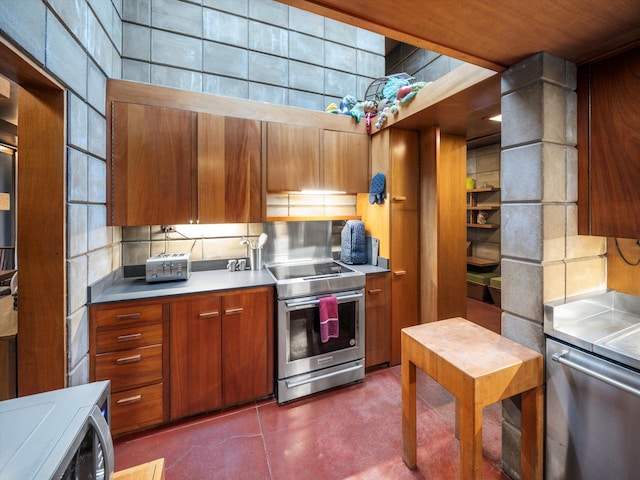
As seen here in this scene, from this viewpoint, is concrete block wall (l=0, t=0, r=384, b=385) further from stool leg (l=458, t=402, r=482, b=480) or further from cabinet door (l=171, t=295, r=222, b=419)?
stool leg (l=458, t=402, r=482, b=480)

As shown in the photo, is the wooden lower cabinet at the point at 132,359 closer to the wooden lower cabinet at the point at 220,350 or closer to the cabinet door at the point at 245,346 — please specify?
the wooden lower cabinet at the point at 220,350

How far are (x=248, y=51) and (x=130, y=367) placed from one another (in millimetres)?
3008

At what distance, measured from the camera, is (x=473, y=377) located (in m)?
1.12

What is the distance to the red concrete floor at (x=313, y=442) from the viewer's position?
158cm

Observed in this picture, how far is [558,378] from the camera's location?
4.26ft

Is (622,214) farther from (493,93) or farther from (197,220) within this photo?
(197,220)

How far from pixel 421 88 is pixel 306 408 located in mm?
2609

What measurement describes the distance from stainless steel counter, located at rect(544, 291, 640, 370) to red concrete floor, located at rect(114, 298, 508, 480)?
3.02 ft

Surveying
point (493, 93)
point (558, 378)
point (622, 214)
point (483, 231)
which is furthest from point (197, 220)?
point (483, 231)

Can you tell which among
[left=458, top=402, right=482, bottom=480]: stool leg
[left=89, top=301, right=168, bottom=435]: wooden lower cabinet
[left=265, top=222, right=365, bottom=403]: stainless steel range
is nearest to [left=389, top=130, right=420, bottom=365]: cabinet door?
[left=265, top=222, right=365, bottom=403]: stainless steel range

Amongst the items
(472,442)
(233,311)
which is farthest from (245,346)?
(472,442)

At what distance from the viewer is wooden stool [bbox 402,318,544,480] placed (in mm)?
1142

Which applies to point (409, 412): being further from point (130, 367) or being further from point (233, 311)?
point (130, 367)

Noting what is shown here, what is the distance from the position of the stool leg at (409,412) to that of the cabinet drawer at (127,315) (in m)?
1.61
